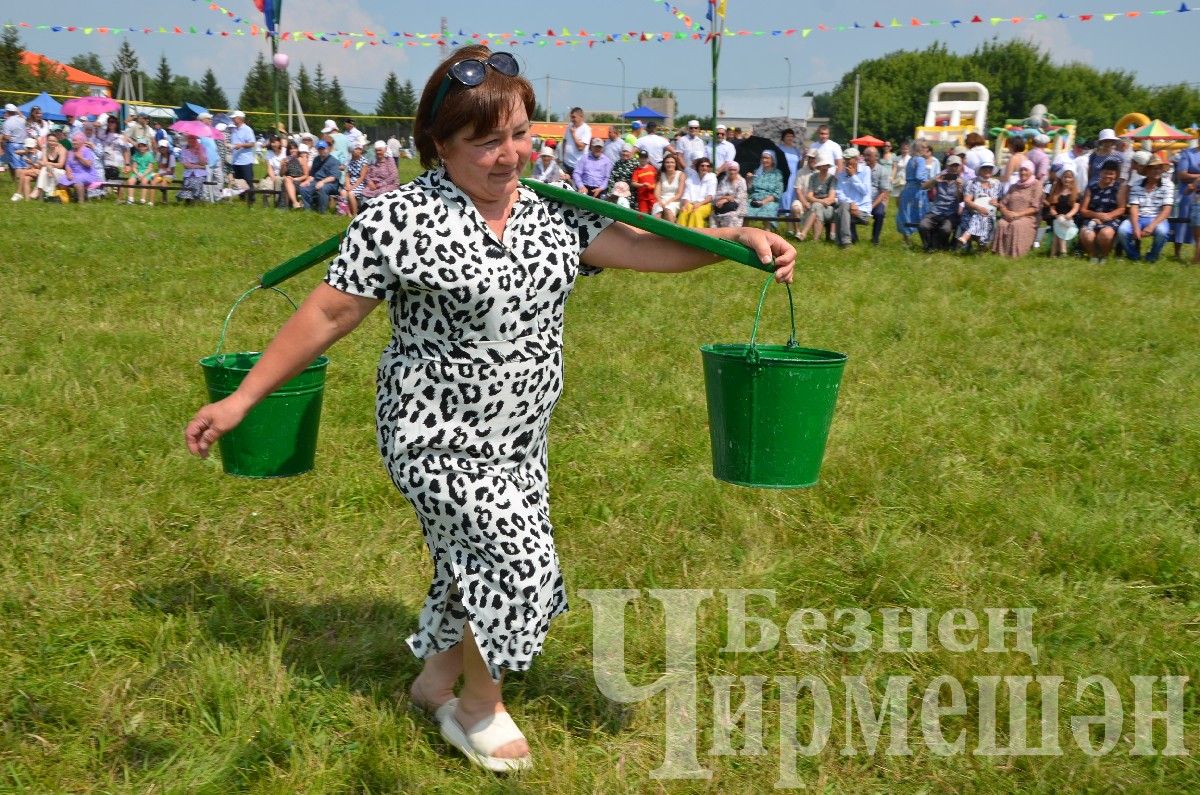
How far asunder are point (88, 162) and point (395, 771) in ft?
58.7

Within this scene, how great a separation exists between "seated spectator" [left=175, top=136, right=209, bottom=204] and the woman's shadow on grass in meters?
16.0

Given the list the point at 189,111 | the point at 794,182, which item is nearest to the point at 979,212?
the point at 794,182

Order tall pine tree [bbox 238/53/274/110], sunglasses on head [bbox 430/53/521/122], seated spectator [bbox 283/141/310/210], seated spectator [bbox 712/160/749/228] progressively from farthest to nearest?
tall pine tree [bbox 238/53/274/110], seated spectator [bbox 283/141/310/210], seated spectator [bbox 712/160/749/228], sunglasses on head [bbox 430/53/521/122]

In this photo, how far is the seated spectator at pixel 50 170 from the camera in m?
17.5

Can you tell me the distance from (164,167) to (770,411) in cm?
2173

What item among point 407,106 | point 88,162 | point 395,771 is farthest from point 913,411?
point 407,106

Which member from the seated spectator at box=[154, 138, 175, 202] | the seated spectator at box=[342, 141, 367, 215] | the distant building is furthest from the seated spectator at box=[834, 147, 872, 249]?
the distant building

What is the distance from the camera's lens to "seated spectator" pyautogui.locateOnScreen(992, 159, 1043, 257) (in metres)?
13.1

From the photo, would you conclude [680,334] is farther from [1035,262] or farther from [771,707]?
[1035,262]

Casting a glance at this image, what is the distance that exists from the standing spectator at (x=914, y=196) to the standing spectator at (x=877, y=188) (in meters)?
0.24

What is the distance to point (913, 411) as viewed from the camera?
5363mm

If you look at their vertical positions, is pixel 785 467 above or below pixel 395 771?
above

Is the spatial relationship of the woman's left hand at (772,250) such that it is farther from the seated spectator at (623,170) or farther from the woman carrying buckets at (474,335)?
the seated spectator at (623,170)

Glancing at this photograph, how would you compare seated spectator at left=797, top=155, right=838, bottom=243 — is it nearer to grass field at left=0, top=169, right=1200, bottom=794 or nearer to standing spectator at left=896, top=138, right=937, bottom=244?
standing spectator at left=896, top=138, right=937, bottom=244
